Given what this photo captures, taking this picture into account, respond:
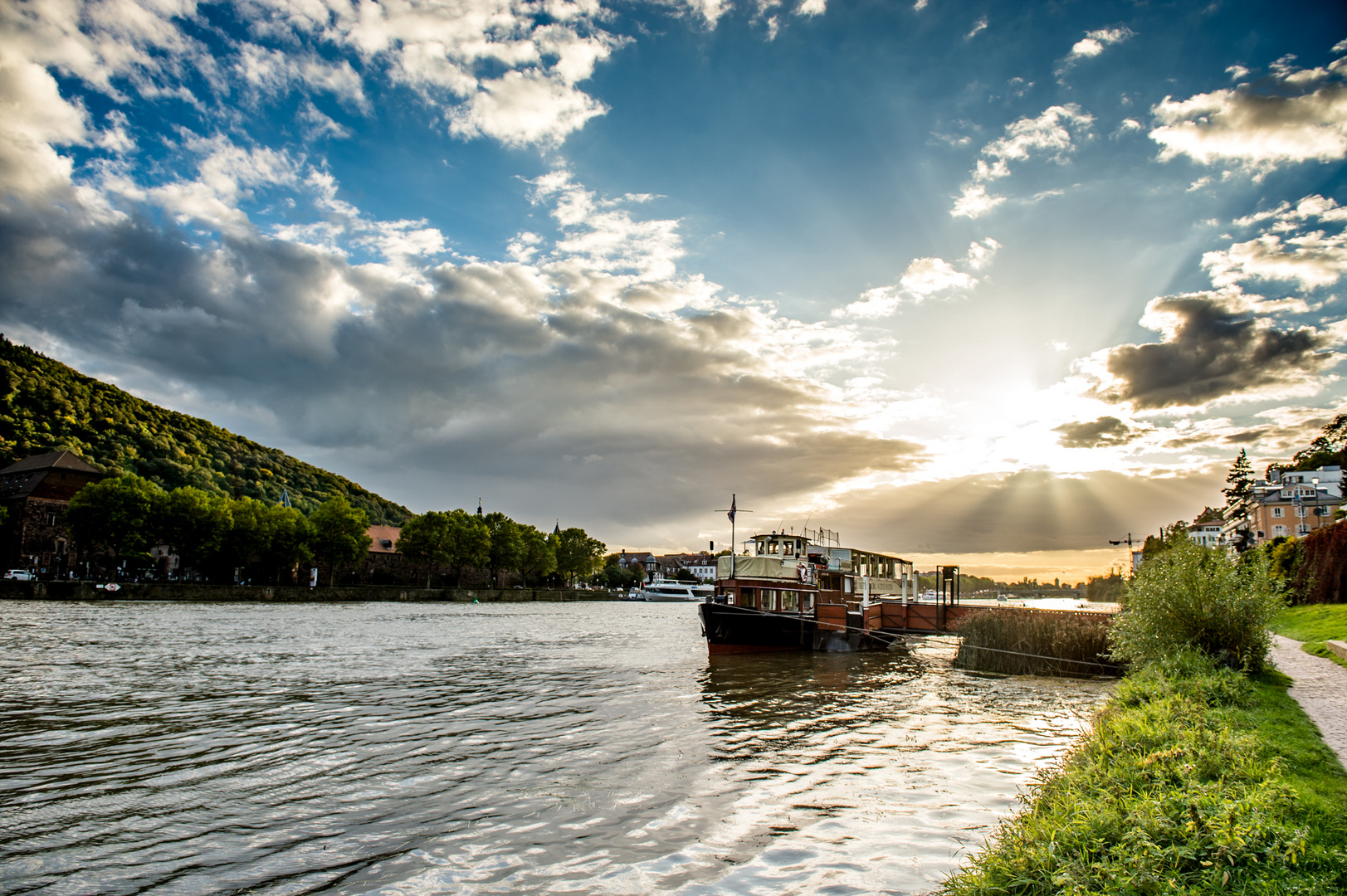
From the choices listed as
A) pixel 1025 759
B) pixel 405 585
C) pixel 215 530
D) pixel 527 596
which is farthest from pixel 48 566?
pixel 1025 759

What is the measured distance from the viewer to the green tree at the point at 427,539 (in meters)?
122

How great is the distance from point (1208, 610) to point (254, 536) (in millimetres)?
102590

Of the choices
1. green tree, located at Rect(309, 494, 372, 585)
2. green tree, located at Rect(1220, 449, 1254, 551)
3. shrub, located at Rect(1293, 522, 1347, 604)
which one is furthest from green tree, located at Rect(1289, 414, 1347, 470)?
green tree, located at Rect(309, 494, 372, 585)

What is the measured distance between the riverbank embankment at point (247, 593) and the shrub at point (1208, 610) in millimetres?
84831

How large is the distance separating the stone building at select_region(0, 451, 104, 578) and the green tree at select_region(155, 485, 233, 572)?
13889 millimetres

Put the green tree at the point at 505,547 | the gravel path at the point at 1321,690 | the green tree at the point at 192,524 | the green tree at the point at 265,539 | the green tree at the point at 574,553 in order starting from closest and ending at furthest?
1. the gravel path at the point at 1321,690
2. the green tree at the point at 192,524
3. the green tree at the point at 265,539
4. the green tree at the point at 505,547
5. the green tree at the point at 574,553

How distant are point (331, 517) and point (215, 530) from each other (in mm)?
17640

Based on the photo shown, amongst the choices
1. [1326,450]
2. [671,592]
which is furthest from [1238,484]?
[671,592]

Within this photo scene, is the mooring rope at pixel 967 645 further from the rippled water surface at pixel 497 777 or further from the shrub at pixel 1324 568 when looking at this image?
the shrub at pixel 1324 568

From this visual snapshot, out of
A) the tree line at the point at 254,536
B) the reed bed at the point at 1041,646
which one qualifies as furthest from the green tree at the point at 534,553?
the reed bed at the point at 1041,646

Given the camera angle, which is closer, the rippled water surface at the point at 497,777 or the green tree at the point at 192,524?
the rippled water surface at the point at 497,777

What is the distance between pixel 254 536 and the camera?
310 feet

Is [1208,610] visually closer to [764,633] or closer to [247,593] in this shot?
[764,633]

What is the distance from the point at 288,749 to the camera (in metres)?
12.9
